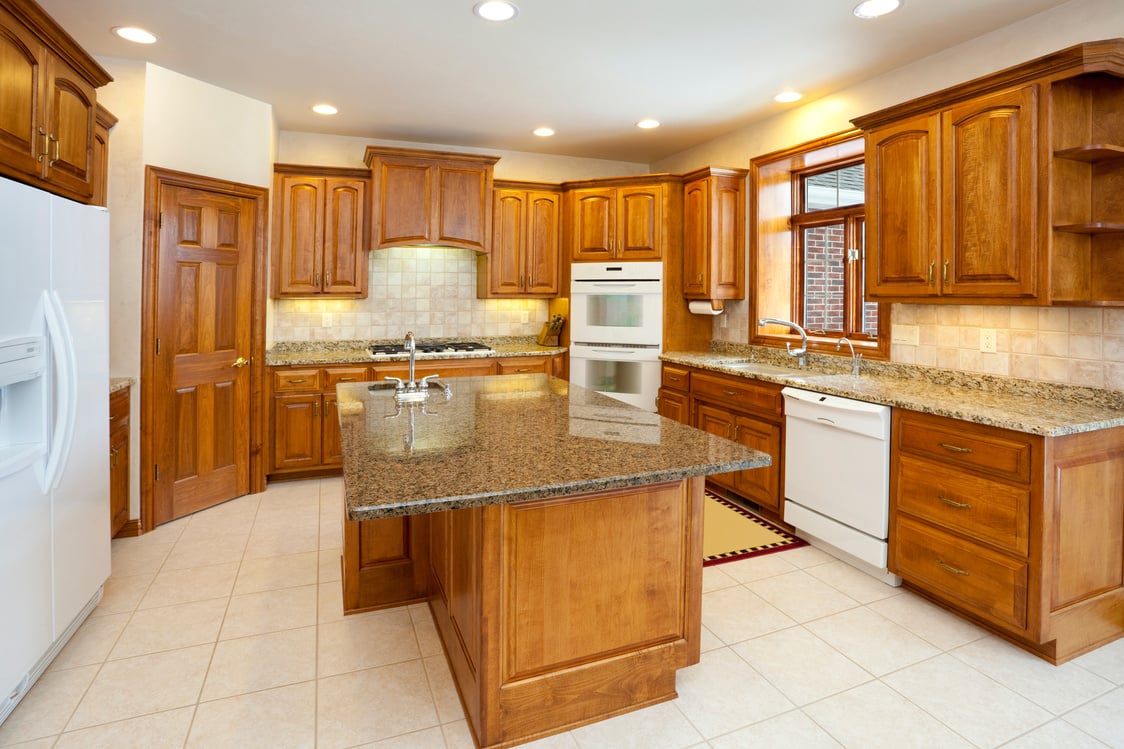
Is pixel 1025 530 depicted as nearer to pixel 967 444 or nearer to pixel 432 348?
pixel 967 444

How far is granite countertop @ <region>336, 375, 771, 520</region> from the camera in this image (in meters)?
1.42

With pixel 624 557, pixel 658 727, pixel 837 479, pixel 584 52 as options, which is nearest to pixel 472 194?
pixel 584 52

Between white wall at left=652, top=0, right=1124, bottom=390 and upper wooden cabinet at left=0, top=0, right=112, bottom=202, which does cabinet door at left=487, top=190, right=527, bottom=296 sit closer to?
white wall at left=652, top=0, right=1124, bottom=390

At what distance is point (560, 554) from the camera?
5.81 ft

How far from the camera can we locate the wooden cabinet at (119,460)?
3.16 metres

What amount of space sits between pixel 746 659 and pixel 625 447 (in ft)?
3.42

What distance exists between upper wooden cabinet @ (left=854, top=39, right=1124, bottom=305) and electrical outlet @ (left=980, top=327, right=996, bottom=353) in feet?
1.11

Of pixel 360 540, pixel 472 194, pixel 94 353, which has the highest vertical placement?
pixel 472 194

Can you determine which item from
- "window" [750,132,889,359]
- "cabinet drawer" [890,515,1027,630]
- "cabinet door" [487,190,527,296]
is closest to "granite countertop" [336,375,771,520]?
"cabinet drawer" [890,515,1027,630]

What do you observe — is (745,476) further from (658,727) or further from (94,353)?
(94,353)

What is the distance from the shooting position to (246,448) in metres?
4.11

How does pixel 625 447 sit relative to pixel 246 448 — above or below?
above

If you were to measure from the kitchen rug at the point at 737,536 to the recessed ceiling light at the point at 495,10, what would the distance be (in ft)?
8.30

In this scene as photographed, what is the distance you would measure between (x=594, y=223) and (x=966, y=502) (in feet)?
11.0
